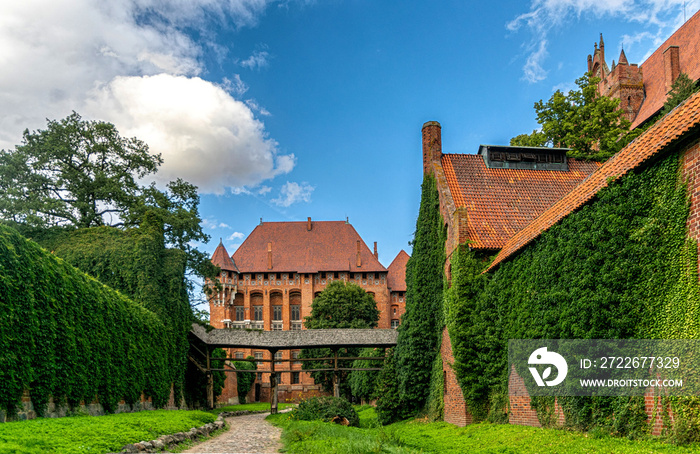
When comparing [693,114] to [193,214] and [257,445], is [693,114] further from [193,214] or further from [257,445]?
[193,214]

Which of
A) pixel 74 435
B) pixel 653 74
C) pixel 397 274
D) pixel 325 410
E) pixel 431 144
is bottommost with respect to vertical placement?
pixel 325 410

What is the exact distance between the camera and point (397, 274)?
64.2 metres

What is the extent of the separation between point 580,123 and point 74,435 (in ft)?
89.7

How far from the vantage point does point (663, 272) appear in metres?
9.43

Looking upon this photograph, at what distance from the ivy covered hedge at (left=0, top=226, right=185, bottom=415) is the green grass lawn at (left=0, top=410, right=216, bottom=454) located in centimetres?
156

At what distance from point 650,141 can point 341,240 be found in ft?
180

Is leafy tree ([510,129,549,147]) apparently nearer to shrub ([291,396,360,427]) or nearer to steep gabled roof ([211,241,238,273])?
shrub ([291,396,360,427])

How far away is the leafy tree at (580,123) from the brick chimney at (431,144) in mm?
8215

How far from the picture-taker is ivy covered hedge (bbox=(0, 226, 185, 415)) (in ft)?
38.7

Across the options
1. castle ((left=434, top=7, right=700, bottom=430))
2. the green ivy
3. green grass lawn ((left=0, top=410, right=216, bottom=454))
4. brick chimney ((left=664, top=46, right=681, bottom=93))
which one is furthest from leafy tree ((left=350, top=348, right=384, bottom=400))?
brick chimney ((left=664, top=46, right=681, bottom=93))

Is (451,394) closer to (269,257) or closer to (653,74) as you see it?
(653,74)

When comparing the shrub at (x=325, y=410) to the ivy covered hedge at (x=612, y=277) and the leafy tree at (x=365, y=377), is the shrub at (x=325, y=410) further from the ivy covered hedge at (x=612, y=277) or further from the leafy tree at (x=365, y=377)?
the leafy tree at (x=365, y=377)

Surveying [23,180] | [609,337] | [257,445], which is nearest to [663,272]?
[609,337]

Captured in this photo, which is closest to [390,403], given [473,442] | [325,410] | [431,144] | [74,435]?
[325,410]
